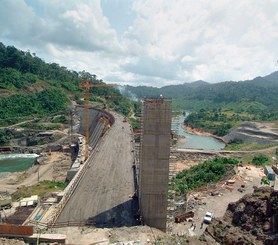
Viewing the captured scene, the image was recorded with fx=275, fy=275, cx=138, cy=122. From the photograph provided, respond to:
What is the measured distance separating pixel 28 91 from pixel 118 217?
85676 millimetres

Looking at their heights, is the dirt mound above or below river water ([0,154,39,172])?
above

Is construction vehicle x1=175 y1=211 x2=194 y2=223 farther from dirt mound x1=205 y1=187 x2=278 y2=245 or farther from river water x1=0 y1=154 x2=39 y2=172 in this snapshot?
river water x1=0 y1=154 x2=39 y2=172

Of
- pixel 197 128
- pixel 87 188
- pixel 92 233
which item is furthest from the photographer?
pixel 197 128

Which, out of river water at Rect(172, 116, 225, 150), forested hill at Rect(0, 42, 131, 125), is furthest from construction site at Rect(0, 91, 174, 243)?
forested hill at Rect(0, 42, 131, 125)

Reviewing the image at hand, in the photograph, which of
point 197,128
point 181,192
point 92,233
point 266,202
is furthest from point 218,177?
point 197,128

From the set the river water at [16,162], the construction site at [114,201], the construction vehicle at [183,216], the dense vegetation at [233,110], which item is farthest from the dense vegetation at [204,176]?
the river water at [16,162]

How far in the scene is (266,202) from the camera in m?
22.8

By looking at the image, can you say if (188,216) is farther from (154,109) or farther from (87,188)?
(154,109)

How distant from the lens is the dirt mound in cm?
1941

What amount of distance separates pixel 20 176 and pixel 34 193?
15.9 metres

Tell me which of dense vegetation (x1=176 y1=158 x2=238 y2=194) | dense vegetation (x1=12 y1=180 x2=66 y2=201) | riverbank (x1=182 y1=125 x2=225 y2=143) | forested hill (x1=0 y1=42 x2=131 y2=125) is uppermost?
forested hill (x1=0 y1=42 x2=131 y2=125)

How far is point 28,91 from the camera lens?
96875 mm

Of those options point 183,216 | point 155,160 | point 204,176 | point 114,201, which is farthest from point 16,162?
point 155,160

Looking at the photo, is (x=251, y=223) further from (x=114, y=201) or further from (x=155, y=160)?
(x=114, y=201)
